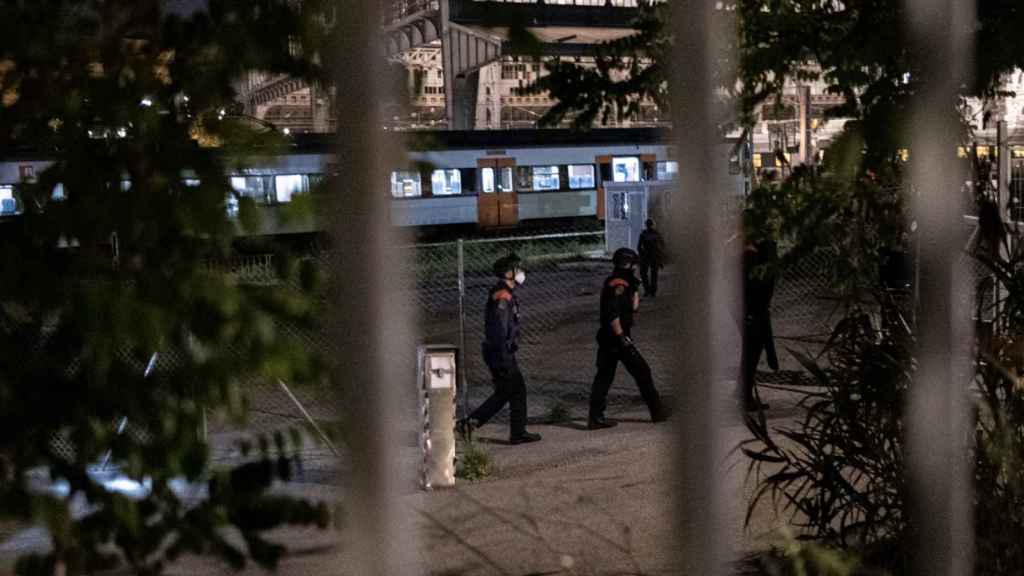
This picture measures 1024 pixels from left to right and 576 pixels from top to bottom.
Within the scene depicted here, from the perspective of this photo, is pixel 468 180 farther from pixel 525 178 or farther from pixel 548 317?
pixel 548 317

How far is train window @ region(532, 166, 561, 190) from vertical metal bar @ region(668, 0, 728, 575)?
34.0 m

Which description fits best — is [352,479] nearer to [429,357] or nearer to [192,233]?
[192,233]

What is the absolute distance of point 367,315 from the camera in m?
1.39

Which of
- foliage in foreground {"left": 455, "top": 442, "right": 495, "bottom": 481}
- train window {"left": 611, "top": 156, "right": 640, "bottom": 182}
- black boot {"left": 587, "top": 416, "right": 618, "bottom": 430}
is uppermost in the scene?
train window {"left": 611, "top": 156, "right": 640, "bottom": 182}

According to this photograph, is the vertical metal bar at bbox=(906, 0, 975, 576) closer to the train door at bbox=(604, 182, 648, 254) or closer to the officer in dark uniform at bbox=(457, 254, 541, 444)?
the officer in dark uniform at bbox=(457, 254, 541, 444)

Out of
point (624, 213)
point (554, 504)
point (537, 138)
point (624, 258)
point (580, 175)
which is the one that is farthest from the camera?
point (580, 175)

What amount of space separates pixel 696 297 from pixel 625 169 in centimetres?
3482

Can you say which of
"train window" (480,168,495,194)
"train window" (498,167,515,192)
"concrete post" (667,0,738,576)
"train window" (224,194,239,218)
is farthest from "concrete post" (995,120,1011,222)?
"train window" (498,167,515,192)

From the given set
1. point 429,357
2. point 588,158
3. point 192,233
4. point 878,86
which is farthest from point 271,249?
point 588,158

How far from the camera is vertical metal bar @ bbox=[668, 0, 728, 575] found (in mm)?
1448

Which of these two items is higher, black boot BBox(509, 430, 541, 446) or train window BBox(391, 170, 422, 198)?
train window BBox(391, 170, 422, 198)

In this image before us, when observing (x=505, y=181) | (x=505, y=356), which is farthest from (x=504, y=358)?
(x=505, y=181)

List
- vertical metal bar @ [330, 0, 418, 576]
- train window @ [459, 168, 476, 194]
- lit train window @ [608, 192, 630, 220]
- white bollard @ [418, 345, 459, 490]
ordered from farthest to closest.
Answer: train window @ [459, 168, 476, 194] < lit train window @ [608, 192, 630, 220] < white bollard @ [418, 345, 459, 490] < vertical metal bar @ [330, 0, 418, 576]

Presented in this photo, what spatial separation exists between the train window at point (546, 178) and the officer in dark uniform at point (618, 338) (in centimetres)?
2343
